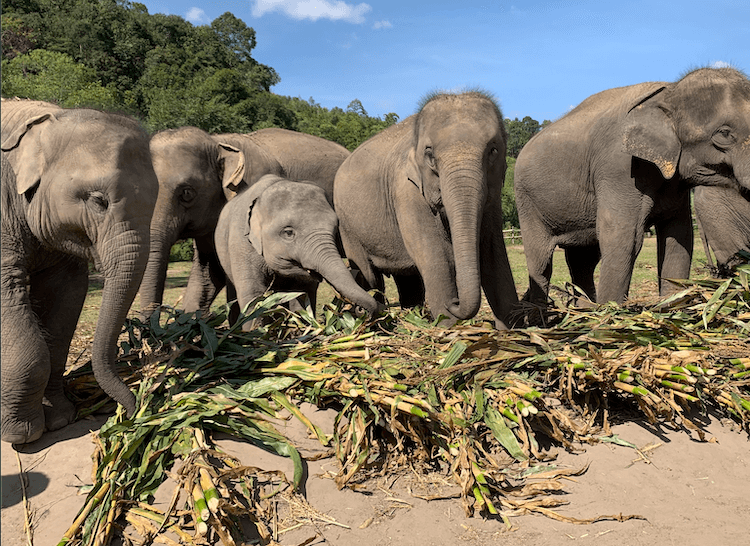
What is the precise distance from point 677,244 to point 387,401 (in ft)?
12.8

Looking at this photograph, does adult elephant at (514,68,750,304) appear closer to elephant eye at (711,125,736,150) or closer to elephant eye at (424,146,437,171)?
elephant eye at (711,125,736,150)

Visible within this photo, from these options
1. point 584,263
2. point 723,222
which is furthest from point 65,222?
Result: point 584,263

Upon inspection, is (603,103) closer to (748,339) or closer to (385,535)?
(748,339)

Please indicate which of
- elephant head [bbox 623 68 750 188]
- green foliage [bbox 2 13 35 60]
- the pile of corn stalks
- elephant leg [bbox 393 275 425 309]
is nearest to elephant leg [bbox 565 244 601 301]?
elephant leg [bbox 393 275 425 309]

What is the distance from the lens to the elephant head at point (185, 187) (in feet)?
22.0

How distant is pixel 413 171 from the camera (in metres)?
4.82

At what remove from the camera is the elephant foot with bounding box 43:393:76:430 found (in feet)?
11.2

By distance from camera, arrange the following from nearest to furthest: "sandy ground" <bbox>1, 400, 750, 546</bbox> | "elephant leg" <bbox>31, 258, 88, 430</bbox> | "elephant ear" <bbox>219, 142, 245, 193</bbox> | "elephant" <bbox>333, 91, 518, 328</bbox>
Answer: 1. "sandy ground" <bbox>1, 400, 750, 546</bbox>
2. "elephant leg" <bbox>31, 258, 88, 430</bbox>
3. "elephant" <bbox>333, 91, 518, 328</bbox>
4. "elephant ear" <bbox>219, 142, 245, 193</bbox>

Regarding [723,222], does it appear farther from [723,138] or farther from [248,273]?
[248,273]

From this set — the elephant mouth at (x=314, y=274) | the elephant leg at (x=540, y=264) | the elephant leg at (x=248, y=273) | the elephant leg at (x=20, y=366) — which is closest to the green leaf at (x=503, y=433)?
the elephant mouth at (x=314, y=274)

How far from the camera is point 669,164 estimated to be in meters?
5.15

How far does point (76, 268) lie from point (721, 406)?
375 centimetres

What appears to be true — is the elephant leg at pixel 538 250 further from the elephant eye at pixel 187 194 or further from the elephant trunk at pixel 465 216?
the elephant eye at pixel 187 194

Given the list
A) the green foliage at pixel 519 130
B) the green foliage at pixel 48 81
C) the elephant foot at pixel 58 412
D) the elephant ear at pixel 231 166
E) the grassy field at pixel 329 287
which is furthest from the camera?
the green foliage at pixel 519 130
